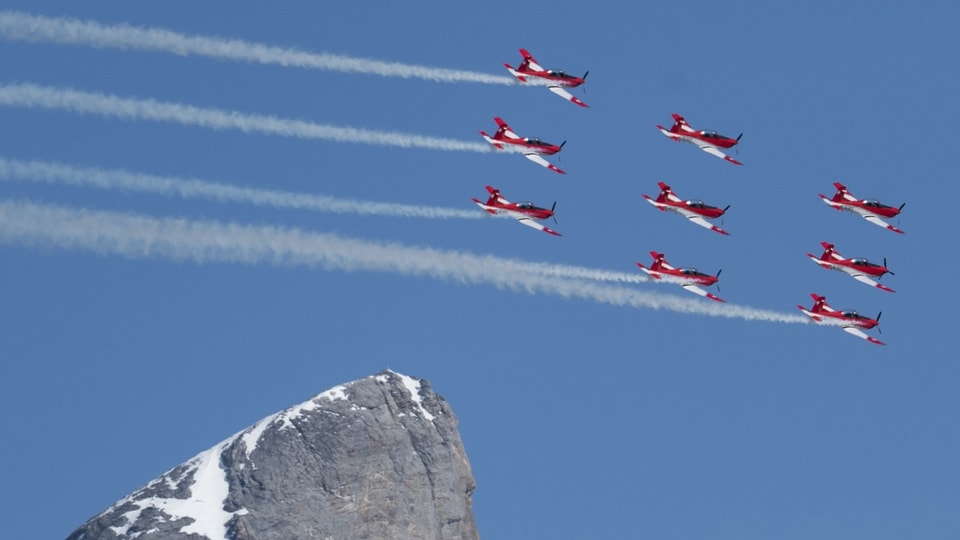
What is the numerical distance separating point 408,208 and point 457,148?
10.8 metres

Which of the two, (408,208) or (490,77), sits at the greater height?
(490,77)

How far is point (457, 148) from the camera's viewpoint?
197875 millimetres

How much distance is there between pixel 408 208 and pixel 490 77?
638 inches

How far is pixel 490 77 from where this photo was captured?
19888 centimetres

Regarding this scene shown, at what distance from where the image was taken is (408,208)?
189 m

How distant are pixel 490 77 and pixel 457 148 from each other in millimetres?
6693
